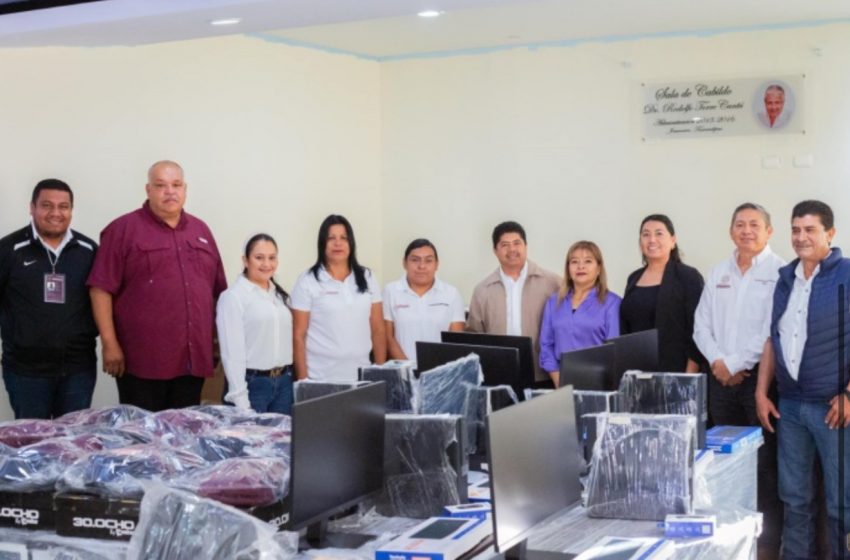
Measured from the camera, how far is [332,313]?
5.82 m

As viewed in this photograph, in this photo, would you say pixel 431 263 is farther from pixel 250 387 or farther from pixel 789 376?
pixel 789 376

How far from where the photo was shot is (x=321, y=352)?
5.84 meters

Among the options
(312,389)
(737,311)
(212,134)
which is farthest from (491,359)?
(212,134)

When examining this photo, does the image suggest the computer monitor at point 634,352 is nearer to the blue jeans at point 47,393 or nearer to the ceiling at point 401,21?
the ceiling at point 401,21

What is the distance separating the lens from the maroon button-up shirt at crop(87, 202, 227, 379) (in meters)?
5.39

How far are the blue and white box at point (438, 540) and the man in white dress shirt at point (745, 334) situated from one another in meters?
2.44

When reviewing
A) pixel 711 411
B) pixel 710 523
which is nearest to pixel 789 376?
pixel 711 411

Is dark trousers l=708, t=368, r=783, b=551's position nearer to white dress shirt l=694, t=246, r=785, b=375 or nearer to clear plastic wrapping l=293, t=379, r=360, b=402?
white dress shirt l=694, t=246, r=785, b=375

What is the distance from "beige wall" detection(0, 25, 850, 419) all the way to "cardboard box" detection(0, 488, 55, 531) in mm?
3010

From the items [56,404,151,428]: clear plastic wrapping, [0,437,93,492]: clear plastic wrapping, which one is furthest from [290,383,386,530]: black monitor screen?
[56,404,151,428]: clear plastic wrapping

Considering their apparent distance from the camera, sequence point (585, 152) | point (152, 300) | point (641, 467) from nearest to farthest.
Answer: point (641, 467), point (152, 300), point (585, 152)

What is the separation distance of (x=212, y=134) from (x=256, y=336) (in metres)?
1.95

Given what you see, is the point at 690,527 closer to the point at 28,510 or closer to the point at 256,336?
the point at 28,510

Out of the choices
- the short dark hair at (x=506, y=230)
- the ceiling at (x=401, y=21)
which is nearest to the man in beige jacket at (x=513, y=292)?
the short dark hair at (x=506, y=230)
